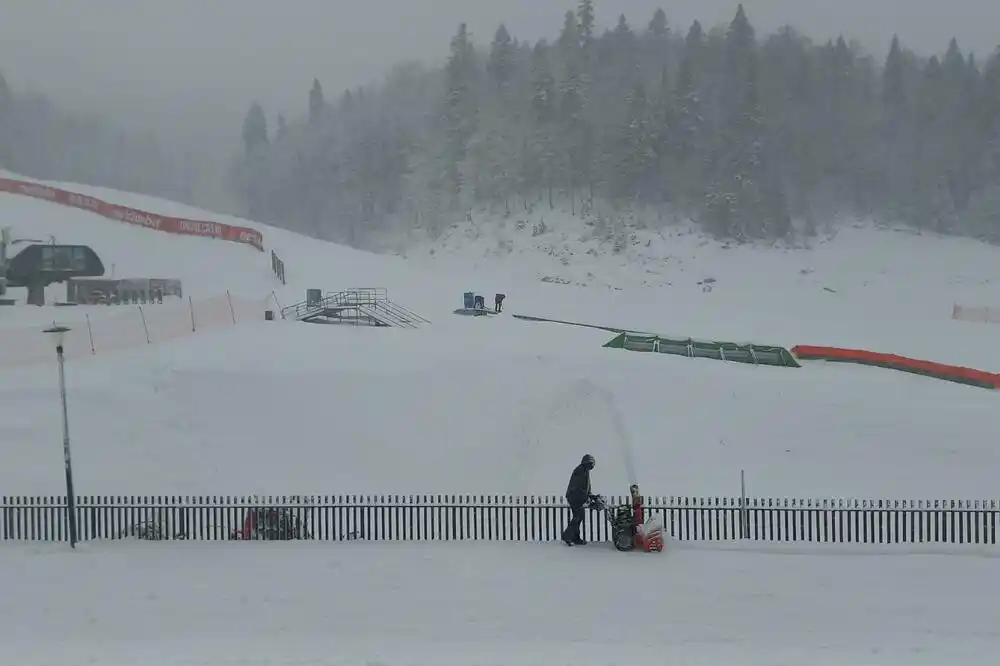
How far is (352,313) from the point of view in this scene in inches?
1601

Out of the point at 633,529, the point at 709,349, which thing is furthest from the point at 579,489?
the point at 709,349

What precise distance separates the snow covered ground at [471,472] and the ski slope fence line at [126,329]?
13cm

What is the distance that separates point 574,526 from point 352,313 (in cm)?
2496

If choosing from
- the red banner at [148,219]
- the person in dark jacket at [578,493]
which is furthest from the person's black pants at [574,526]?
the red banner at [148,219]

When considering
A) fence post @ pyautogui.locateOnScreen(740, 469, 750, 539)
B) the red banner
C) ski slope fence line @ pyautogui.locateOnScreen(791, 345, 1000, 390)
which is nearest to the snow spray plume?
fence post @ pyautogui.locateOnScreen(740, 469, 750, 539)

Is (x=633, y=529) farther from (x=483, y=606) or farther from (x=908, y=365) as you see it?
(x=908, y=365)

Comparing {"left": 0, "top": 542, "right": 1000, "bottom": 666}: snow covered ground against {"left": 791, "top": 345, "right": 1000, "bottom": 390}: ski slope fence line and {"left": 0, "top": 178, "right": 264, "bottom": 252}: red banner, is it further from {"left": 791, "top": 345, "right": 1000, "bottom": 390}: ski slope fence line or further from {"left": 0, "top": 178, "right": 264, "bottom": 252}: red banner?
{"left": 0, "top": 178, "right": 264, "bottom": 252}: red banner

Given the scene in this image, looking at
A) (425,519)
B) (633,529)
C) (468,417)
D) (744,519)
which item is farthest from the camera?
(468,417)

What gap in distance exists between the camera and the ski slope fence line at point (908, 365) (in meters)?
32.2

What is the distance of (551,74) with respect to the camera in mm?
99000

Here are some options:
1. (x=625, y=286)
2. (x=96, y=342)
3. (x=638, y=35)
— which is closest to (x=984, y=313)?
(x=625, y=286)

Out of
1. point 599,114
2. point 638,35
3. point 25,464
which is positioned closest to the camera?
point 25,464

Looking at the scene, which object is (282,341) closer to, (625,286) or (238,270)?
(238,270)

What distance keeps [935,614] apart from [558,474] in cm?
1172
